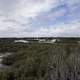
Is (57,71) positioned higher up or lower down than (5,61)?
higher up

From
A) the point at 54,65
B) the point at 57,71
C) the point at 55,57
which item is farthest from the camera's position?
the point at 55,57

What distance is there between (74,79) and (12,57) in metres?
18.6

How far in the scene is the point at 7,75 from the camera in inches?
413

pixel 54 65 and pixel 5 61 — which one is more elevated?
pixel 54 65

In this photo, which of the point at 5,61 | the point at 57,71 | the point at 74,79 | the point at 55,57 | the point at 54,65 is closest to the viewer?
the point at 74,79

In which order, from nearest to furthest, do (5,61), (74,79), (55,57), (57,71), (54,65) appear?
(74,79) < (57,71) < (54,65) < (55,57) < (5,61)

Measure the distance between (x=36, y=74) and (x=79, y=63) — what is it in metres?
2.12

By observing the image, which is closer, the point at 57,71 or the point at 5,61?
the point at 57,71

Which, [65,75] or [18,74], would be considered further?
[18,74]

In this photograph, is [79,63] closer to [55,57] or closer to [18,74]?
[55,57]

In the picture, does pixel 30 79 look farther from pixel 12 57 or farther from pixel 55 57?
pixel 12 57

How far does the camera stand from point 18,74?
415 inches

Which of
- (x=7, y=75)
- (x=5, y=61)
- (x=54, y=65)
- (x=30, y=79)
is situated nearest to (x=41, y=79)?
(x=30, y=79)

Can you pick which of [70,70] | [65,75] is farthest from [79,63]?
[65,75]
